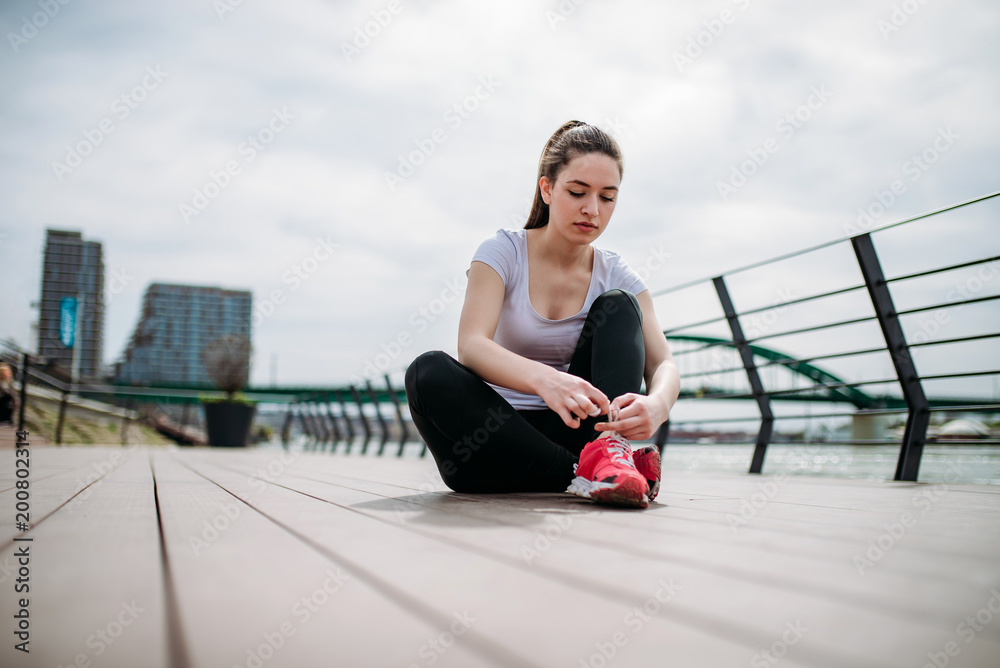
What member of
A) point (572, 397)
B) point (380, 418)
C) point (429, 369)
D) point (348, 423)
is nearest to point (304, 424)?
point (348, 423)

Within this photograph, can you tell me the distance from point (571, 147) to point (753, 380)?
2021 mm

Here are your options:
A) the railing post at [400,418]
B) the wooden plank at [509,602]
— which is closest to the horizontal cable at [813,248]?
the wooden plank at [509,602]

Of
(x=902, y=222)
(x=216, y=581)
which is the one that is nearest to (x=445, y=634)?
(x=216, y=581)

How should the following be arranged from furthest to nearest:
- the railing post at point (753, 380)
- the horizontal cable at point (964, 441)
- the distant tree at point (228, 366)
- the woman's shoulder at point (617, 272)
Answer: the distant tree at point (228, 366)
the railing post at point (753, 380)
the horizontal cable at point (964, 441)
the woman's shoulder at point (617, 272)

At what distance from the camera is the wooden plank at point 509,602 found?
42 cm

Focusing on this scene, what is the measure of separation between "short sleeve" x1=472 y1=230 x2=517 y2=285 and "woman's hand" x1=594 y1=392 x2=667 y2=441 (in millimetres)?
502

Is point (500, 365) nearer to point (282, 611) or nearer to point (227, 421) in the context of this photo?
point (282, 611)

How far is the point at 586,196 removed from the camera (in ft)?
5.15

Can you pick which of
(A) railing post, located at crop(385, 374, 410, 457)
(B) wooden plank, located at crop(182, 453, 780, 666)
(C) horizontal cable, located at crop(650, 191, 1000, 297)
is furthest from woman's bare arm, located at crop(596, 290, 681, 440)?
(A) railing post, located at crop(385, 374, 410, 457)

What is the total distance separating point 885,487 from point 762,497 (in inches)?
26.6

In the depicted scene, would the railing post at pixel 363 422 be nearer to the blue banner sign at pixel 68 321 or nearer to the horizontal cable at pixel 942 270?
the horizontal cable at pixel 942 270

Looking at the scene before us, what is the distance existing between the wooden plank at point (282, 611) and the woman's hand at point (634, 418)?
0.66m

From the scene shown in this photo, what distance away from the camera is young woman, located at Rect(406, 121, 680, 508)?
1291 millimetres

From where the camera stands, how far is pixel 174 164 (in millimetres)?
4539
